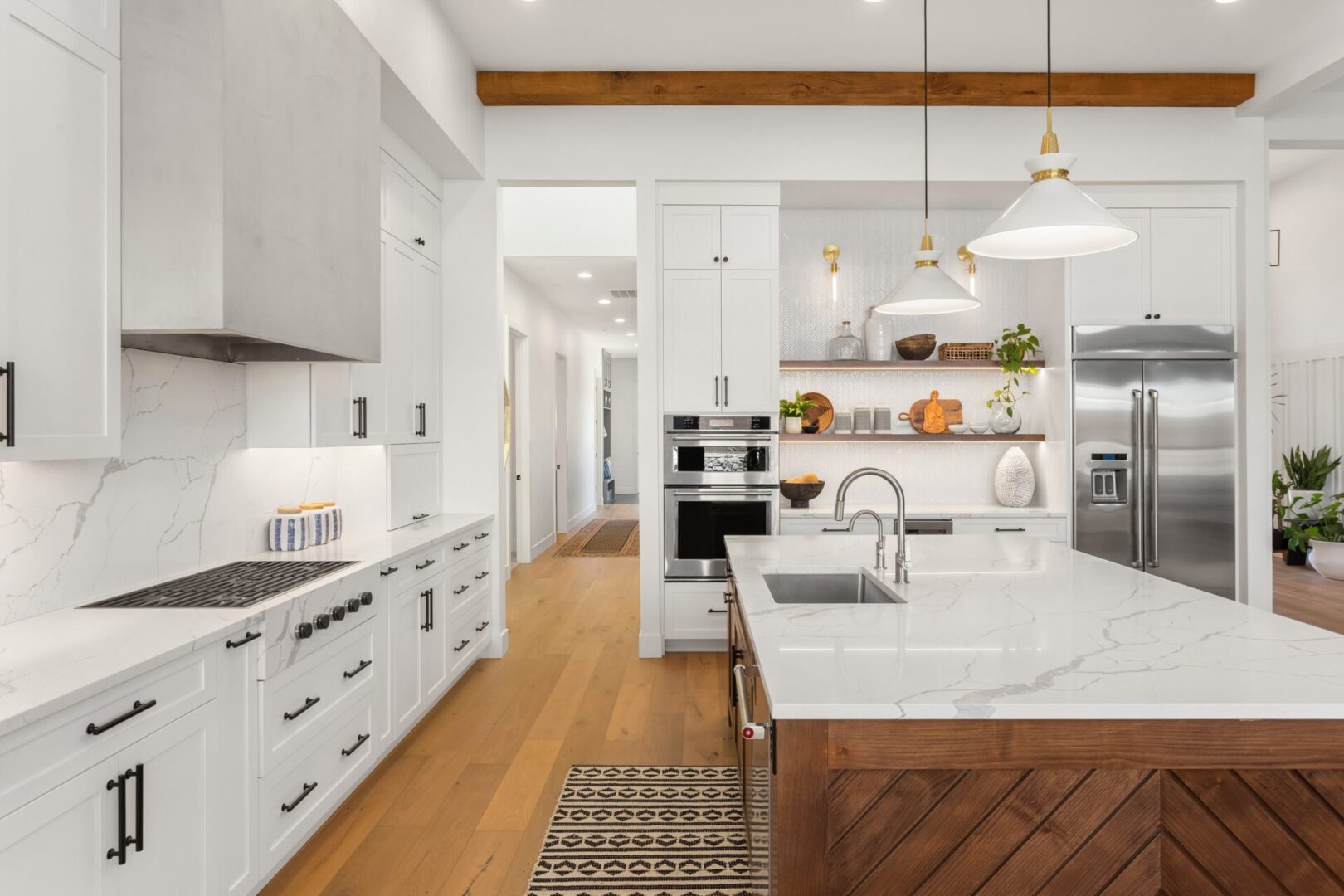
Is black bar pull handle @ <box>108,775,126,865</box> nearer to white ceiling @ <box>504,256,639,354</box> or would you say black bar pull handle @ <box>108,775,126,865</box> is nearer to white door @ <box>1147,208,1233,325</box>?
white ceiling @ <box>504,256,639,354</box>

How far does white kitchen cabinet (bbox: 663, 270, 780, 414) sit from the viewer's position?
4.17 metres

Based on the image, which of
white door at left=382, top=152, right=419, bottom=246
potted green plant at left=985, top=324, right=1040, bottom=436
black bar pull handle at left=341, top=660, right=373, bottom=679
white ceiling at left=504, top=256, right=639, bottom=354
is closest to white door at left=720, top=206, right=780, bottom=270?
white ceiling at left=504, top=256, right=639, bottom=354

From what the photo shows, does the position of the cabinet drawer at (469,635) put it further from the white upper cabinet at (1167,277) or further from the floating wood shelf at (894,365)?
the white upper cabinet at (1167,277)

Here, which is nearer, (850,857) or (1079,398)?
(850,857)

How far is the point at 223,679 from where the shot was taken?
1.80m

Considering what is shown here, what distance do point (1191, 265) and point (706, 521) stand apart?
3.12m

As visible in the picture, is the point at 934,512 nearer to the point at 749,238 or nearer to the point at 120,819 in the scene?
the point at 749,238

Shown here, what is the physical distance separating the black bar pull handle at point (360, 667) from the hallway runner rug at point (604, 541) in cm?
490

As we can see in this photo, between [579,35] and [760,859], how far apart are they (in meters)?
3.60

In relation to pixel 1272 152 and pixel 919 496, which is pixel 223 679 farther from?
pixel 1272 152

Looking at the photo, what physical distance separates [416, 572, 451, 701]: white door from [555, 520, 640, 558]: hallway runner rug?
4.11m

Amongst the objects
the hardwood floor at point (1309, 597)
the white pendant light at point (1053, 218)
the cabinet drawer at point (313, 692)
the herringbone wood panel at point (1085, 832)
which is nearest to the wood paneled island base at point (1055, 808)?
the herringbone wood panel at point (1085, 832)

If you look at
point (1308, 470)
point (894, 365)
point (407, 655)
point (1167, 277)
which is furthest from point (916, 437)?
point (1308, 470)

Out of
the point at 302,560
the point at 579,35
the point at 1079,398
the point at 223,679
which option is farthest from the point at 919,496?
the point at 223,679
